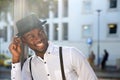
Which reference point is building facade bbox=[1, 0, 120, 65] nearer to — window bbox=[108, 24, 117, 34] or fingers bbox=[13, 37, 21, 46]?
window bbox=[108, 24, 117, 34]

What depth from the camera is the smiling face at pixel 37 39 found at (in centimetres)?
142

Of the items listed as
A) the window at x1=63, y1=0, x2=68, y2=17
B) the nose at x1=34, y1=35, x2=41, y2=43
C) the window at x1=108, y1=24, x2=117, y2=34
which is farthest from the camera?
the window at x1=108, y1=24, x2=117, y2=34

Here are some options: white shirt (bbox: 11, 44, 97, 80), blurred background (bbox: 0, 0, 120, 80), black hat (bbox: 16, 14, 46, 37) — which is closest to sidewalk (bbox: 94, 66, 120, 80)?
blurred background (bbox: 0, 0, 120, 80)

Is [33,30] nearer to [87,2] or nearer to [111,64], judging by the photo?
[87,2]

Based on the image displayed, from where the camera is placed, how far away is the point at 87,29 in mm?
2574

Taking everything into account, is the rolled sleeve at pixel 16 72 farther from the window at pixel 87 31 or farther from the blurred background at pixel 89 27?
the window at pixel 87 31

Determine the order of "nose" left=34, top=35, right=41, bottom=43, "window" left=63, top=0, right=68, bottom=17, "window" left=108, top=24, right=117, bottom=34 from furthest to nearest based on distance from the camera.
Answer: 1. "window" left=108, top=24, right=117, bottom=34
2. "window" left=63, top=0, right=68, bottom=17
3. "nose" left=34, top=35, right=41, bottom=43

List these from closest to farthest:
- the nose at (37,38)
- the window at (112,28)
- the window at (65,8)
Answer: the nose at (37,38) < the window at (65,8) < the window at (112,28)

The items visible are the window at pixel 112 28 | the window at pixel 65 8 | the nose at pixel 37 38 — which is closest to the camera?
the nose at pixel 37 38

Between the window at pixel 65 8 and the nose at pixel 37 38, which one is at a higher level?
the window at pixel 65 8

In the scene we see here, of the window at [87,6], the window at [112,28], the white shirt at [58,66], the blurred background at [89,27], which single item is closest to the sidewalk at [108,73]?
the blurred background at [89,27]

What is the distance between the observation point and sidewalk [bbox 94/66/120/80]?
2607 millimetres

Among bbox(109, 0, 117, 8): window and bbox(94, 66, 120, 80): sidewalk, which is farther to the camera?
bbox(94, 66, 120, 80): sidewalk

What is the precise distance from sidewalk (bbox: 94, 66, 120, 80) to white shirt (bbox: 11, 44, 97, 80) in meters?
1.09
